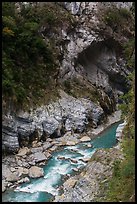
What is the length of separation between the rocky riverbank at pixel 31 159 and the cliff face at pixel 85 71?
0.71 meters

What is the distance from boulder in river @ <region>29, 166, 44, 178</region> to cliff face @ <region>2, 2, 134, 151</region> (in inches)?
158

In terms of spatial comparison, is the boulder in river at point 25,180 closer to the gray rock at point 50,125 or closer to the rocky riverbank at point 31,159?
the rocky riverbank at point 31,159

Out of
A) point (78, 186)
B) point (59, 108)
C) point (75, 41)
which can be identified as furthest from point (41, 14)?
point (78, 186)

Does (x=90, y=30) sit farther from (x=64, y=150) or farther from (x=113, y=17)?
(x=64, y=150)

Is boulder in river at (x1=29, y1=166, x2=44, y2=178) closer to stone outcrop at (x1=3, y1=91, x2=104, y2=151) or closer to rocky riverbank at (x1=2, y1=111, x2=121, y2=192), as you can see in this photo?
rocky riverbank at (x1=2, y1=111, x2=121, y2=192)

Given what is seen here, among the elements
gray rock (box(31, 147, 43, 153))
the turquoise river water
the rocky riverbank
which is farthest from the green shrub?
gray rock (box(31, 147, 43, 153))

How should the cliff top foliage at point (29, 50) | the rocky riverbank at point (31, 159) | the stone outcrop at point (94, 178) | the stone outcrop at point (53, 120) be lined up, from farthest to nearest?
1. the cliff top foliage at point (29, 50)
2. the stone outcrop at point (53, 120)
3. the rocky riverbank at point (31, 159)
4. the stone outcrop at point (94, 178)

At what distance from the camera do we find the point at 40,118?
26703 millimetres

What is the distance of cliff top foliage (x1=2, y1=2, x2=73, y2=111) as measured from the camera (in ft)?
87.2

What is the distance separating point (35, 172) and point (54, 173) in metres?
1.04

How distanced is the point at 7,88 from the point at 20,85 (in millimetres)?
2042

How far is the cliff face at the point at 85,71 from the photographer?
89.0 ft

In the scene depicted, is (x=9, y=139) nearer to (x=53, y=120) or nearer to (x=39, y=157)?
(x=39, y=157)

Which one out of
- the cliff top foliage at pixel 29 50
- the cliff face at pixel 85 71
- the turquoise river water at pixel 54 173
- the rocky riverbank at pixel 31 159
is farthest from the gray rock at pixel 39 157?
the cliff top foliage at pixel 29 50
